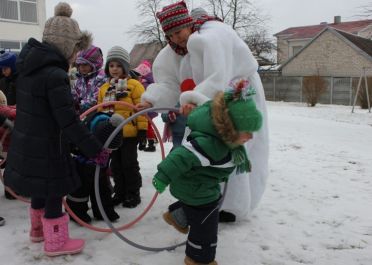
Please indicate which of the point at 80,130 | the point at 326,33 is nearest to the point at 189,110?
the point at 80,130

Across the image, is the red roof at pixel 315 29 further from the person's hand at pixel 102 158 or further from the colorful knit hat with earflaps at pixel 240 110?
the colorful knit hat with earflaps at pixel 240 110

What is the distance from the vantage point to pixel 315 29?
4628 cm

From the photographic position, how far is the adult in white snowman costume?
317 centimetres

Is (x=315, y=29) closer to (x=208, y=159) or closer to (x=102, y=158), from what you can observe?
(x=102, y=158)

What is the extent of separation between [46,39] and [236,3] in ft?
122

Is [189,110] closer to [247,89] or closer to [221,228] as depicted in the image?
[247,89]

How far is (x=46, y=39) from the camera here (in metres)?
3.15

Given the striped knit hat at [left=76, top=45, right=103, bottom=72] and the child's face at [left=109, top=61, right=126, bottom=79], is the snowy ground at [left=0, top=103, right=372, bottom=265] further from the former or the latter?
the striped knit hat at [left=76, top=45, right=103, bottom=72]

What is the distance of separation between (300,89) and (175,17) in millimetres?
26301

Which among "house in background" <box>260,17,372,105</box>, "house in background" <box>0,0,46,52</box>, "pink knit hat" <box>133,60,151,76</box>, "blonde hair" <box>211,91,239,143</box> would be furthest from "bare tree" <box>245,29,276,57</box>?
"blonde hair" <box>211,91,239,143</box>

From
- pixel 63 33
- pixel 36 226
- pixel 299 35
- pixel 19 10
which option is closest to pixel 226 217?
pixel 36 226

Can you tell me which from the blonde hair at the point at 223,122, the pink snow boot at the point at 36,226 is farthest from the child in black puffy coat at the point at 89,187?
the blonde hair at the point at 223,122

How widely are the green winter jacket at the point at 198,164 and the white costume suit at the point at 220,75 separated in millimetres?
391

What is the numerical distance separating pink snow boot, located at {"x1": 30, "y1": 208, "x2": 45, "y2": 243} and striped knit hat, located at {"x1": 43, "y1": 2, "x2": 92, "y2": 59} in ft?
4.27
